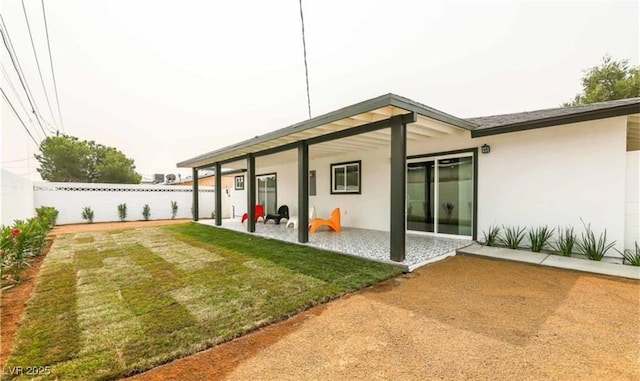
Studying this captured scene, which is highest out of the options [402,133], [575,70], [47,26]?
[575,70]

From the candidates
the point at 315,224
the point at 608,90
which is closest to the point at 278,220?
the point at 315,224

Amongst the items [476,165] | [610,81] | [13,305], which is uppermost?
[610,81]

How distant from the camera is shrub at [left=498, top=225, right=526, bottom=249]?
19.8 feet

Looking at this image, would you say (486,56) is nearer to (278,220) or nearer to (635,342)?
(278,220)

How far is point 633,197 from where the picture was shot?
494 cm

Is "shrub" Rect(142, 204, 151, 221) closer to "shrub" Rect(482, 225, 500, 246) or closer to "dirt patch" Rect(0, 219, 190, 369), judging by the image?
"dirt patch" Rect(0, 219, 190, 369)

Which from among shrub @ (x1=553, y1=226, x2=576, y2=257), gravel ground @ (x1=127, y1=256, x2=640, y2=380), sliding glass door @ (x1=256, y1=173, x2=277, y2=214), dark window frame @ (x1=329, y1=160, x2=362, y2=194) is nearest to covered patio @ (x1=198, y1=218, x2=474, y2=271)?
gravel ground @ (x1=127, y1=256, x2=640, y2=380)

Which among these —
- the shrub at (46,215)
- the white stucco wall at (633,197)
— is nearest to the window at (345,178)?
the white stucco wall at (633,197)

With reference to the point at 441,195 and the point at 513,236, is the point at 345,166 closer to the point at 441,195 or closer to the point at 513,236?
the point at 441,195

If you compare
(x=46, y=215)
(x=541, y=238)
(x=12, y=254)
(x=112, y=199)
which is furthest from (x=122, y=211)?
(x=541, y=238)

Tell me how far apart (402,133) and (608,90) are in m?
19.3

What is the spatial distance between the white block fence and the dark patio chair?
7753mm

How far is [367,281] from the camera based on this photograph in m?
4.16

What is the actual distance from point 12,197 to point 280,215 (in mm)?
8088
